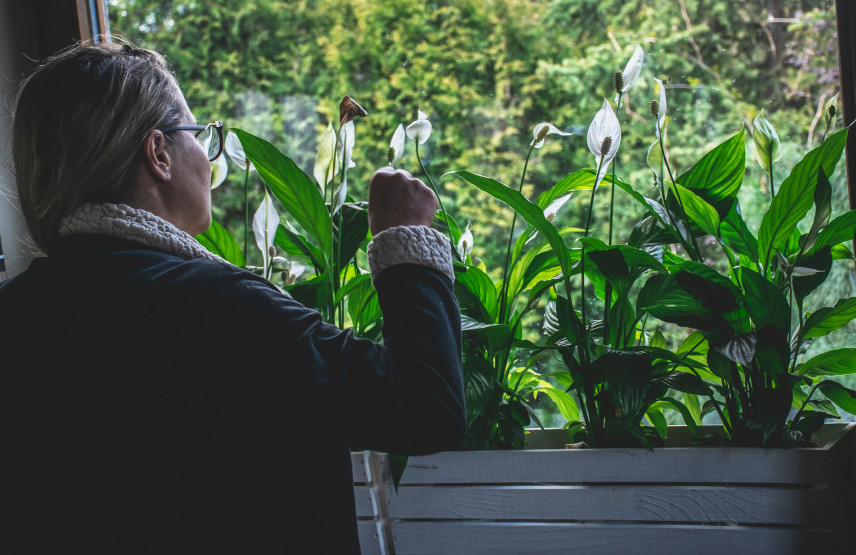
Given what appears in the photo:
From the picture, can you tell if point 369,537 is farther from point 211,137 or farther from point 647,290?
point 211,137

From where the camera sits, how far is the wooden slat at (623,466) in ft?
2.83

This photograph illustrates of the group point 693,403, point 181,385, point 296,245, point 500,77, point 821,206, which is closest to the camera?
point 181,385

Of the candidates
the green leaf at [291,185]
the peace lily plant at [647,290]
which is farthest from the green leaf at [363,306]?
the green leaf at [291,185]

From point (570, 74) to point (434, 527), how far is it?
2.92ft

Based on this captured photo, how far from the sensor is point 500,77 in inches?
56.7

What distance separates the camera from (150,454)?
61 centimetres

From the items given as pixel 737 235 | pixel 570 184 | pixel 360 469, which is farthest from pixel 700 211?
pixel 360 469

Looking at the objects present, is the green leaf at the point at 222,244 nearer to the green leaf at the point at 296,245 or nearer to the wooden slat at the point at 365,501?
the green leaf at the point at 296,245

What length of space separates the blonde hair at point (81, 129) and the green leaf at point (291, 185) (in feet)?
0.94

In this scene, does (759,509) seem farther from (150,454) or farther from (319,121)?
(319,121)

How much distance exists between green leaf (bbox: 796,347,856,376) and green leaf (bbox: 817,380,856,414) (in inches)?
1.0

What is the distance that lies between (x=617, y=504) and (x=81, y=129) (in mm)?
773

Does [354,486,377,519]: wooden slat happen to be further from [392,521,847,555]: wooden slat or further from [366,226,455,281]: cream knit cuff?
[366,226,455,281]: cream knit cuff

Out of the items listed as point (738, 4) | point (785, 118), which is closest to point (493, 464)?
point (785, 118)
